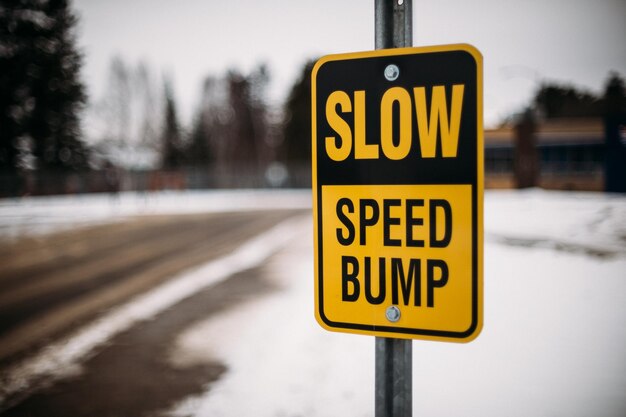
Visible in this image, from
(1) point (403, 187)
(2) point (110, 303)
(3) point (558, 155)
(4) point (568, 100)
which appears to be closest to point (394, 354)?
(1) point (403, 187)

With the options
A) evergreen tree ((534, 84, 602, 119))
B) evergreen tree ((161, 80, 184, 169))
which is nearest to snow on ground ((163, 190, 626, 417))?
evergreen tree ((161, 80, 184, 169))

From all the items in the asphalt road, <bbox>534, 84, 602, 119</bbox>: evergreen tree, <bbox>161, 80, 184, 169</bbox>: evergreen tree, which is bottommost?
the asphalt road

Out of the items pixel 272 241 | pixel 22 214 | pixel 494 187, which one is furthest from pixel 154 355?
pixel 494 187

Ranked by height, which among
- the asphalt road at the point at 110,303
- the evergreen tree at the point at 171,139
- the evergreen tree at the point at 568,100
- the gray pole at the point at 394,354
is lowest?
the asphalt road at the point at 110,303

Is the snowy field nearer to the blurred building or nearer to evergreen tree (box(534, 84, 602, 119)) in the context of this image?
the blurred building

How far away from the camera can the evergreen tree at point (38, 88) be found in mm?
38188

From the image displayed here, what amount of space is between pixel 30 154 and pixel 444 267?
143 ft

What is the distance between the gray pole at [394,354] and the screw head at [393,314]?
2.6 inches

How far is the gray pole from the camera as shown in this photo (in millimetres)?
1552

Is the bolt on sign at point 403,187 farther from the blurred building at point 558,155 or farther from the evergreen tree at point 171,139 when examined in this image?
the evergreen tree at point 171,139

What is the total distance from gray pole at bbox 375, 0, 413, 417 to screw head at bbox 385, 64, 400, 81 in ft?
0.23

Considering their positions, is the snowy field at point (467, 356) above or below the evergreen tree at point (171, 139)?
below

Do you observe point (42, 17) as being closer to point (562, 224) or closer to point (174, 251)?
point (174, 251)

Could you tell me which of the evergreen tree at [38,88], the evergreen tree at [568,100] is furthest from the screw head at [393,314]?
the evergreen tree at [568,100]
